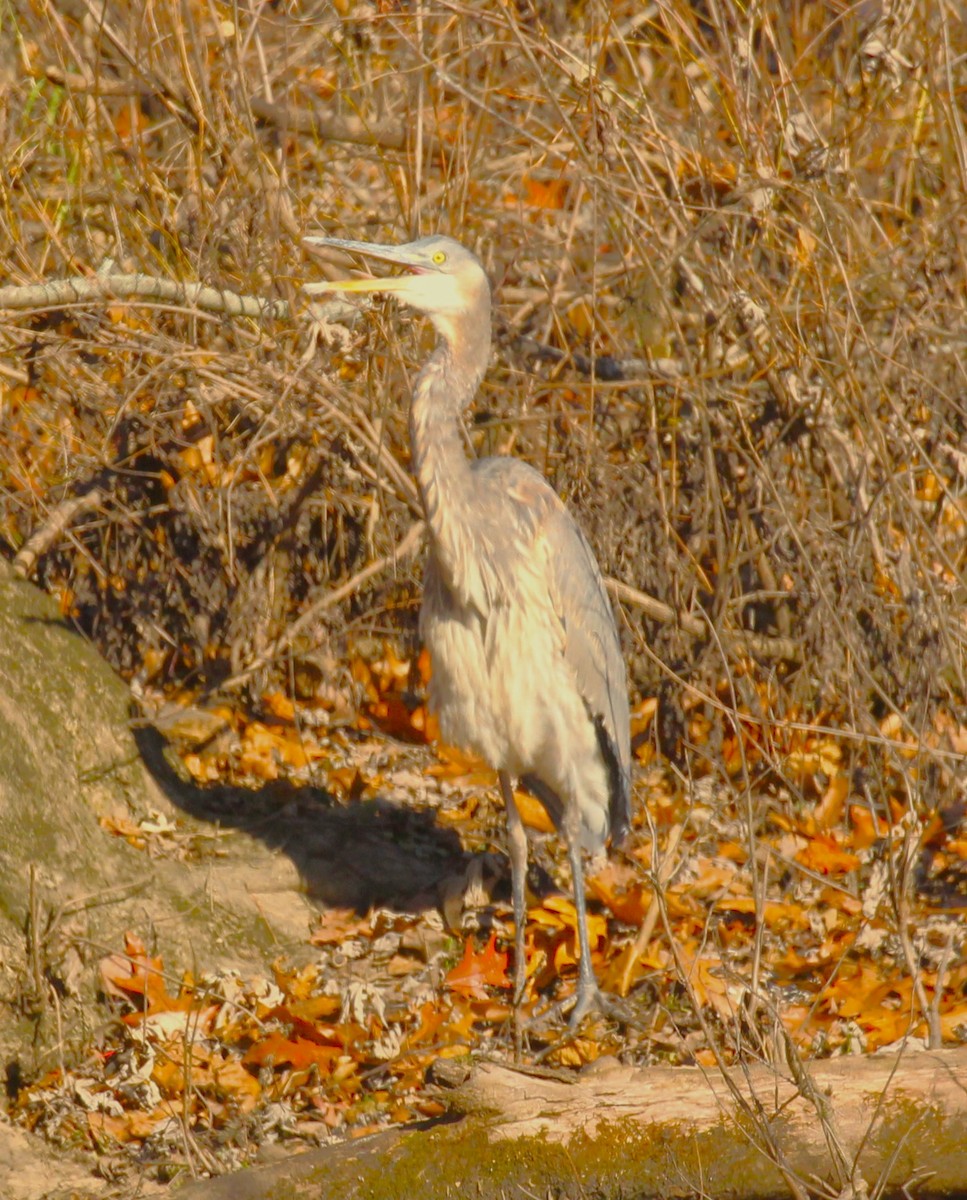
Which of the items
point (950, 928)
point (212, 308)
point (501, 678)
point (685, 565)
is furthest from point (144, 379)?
point (950, 928)

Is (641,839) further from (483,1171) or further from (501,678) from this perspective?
(483,1171)

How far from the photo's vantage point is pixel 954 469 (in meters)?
5.23

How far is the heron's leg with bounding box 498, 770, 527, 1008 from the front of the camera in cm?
445

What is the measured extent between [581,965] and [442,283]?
2.04 m

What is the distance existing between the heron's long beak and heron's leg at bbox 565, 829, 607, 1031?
5.94 feet

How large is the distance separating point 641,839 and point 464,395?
1.81 metres

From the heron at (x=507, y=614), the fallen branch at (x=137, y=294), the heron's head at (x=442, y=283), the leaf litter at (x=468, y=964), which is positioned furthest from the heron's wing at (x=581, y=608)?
the fallen branch at (x=137, y=294)

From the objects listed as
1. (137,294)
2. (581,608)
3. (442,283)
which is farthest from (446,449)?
(137,294)

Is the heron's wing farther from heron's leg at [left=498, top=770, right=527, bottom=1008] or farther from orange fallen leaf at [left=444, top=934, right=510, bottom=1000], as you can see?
orange fallen leaf at [left=444, top=934, right=510, bottom=1000]

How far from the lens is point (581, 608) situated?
4668mm

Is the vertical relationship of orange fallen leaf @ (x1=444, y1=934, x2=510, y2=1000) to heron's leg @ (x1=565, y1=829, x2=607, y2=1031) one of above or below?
below

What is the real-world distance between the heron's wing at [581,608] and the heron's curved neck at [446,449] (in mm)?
225

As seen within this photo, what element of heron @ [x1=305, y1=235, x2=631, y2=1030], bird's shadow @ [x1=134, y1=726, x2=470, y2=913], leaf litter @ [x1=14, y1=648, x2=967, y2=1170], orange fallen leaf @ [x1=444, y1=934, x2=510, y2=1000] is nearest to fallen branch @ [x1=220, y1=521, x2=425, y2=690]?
leaf litter @ [x1=14, y1=648, x2=967, y2=1170]

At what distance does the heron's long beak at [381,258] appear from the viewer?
402 cm
